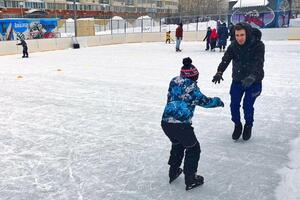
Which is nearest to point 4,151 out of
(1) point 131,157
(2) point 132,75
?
(1) point 131,157

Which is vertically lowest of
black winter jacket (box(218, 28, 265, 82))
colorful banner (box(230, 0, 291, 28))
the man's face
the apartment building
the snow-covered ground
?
the snow-covered ground

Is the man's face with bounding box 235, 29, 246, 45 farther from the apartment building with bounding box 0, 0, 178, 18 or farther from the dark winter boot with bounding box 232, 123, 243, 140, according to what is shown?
the apartment building with bounding box 0, 0, 178, 18

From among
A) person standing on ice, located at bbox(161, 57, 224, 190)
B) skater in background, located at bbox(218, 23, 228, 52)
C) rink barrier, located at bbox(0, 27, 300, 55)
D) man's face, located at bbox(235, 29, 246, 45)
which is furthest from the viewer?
rink barrier, located at bbox(0, 27, 300, 55)

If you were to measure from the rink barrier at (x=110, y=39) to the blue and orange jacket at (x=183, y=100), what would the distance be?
18314 millimetres

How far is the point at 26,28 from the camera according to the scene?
25000 millimetres

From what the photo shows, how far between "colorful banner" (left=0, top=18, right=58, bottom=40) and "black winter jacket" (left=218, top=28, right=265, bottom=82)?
21218 mm

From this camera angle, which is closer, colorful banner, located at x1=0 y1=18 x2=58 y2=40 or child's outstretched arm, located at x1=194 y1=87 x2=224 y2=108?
child's outstretched arm, located at x1=194 y1=87 x2=224 y2=108

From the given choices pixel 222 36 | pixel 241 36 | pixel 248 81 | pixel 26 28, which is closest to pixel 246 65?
pixel 248 81

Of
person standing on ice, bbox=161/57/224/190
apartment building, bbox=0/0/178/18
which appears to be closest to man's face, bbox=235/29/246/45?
person standing on ice, bbox=161/57/224/190

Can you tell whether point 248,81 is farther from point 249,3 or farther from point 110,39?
point 249,3

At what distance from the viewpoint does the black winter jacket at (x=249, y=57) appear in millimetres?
3990

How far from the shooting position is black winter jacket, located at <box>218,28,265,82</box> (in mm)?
3990

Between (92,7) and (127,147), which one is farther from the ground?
(92,7)

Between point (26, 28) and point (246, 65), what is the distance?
77.7 feet
